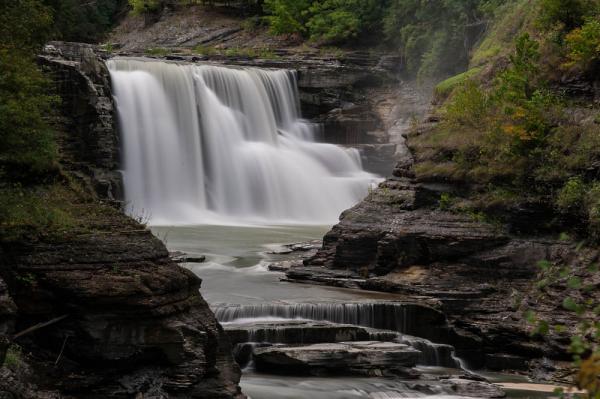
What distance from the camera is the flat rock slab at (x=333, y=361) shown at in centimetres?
1313

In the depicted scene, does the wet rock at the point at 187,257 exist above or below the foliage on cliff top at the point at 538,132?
below

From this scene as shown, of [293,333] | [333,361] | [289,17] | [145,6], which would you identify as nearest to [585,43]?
[293,333]

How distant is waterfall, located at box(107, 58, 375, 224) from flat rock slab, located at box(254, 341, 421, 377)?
17646mm

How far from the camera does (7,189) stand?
11289 mm

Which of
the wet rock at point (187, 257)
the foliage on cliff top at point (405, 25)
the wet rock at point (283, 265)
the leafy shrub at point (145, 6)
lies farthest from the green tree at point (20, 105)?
the leafy shrub at point (145, 6)

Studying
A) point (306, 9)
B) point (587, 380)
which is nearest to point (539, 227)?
point (587, 380)

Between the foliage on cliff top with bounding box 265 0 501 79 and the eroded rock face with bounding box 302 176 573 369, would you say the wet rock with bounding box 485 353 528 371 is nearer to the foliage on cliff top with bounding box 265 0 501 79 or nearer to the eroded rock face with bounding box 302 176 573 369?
the eroded rock face with bounding box 302 176 573 369

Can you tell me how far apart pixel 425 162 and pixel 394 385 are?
8.21 meters

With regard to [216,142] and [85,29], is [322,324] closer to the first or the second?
[216,142]

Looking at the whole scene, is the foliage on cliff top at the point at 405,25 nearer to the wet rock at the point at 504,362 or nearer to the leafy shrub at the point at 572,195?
the leafy shrub at the point at 572,195

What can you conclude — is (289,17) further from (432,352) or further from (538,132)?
(432,352)

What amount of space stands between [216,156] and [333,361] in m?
22.4

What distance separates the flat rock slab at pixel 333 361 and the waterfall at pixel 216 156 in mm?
17646

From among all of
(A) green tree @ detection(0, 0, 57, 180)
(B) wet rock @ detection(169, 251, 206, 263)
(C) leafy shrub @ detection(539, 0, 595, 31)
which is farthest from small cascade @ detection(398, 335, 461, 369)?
(C) leafy shrub @ detection(539, 0, 595, 31)
